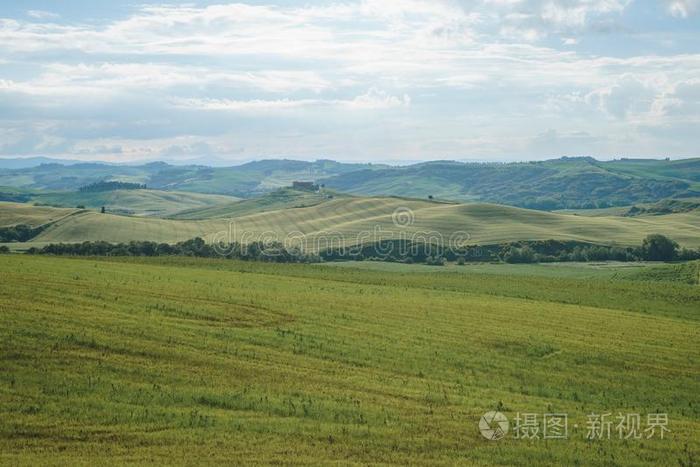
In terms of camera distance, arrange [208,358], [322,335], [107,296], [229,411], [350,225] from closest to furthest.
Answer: [229,411] → [208,358] → [322,335] → [107,296] → [350,225]

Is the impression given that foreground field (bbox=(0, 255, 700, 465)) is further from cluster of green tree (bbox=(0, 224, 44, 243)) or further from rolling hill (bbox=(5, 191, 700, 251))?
cluster of green tree (bbox=(0, 224, 44, 243))

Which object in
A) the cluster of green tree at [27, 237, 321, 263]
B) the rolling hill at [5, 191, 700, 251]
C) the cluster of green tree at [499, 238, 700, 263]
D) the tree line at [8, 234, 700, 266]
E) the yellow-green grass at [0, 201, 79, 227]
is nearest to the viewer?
the cluster of green tree at [27, 237, 321, 263]

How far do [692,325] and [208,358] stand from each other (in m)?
34.2

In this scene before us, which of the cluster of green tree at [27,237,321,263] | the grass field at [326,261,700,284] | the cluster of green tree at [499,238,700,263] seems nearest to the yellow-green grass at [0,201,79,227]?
the cluster of green tree at [27,237,321,263]

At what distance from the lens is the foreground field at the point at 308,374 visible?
22375mm

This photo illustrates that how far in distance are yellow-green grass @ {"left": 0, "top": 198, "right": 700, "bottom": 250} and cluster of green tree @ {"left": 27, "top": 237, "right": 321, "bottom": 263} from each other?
22.2 metres

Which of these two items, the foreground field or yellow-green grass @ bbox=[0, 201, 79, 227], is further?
yellow-green grass @ bbox=[0, 201, 79, 227]

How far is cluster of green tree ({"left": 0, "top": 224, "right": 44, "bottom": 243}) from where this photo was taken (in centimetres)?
14812

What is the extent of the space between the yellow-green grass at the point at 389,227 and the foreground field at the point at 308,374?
8489 centimetres

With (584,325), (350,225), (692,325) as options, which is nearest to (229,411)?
(584,325)

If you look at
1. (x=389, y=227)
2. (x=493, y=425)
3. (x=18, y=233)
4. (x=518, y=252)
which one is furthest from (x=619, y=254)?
(x=18, y=233)

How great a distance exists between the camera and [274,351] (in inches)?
1304

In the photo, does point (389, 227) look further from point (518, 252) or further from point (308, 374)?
point (308, 374)

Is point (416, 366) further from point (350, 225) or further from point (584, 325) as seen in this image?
point (350, 225)
